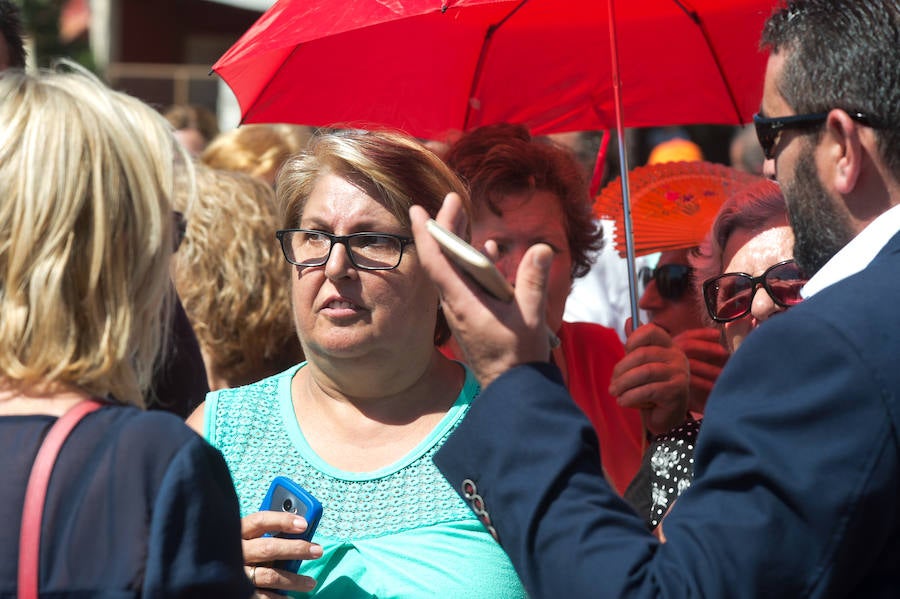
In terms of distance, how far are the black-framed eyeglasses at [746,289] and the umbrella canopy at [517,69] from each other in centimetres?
94

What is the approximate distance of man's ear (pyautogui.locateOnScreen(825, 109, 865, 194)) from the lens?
5.67ft

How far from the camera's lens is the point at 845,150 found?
5.73 ft

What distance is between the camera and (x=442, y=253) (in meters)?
1.75

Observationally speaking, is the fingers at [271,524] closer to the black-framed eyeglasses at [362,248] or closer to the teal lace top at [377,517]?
the teal lace top at [377,517]

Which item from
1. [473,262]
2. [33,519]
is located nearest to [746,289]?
[473,262]

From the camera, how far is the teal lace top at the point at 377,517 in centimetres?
238

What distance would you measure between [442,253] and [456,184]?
3.66ft

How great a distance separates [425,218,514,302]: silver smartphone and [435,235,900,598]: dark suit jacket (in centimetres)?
15

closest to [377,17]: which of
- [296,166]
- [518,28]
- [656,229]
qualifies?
[296,166]

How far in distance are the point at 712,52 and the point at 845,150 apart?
2.02 m

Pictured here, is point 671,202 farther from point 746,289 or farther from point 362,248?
point 362,248

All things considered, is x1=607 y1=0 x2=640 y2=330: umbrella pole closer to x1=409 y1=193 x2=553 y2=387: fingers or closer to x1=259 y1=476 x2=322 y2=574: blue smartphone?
x1=259 y1=476 x2=322 y2=574: blue smartphone

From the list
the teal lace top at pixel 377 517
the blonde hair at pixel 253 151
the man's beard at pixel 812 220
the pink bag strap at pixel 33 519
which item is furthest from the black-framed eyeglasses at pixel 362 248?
the blonde hair at pixel 253 151

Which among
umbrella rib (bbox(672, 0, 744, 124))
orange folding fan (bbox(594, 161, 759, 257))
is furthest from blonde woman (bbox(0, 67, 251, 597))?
umbrella rib (bbox(672, 0, 744, 124))
